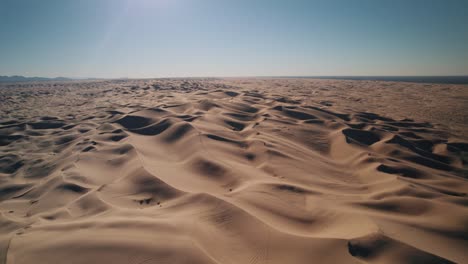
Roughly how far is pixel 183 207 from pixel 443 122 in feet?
23.5

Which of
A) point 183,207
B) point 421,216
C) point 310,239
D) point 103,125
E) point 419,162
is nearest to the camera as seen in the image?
point 310,239

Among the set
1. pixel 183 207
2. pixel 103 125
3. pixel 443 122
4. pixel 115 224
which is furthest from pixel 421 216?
pixel 103 125

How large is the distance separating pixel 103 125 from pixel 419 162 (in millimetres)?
6555

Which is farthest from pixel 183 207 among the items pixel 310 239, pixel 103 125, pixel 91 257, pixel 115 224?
pixel 103 125

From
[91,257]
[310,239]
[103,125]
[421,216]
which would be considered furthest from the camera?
[103,125]

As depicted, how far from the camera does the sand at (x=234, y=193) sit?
1.75 m

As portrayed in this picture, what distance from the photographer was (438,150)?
4250 mm

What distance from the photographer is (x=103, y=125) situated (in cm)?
577

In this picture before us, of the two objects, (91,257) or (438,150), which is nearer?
(91,257)

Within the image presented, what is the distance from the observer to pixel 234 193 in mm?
2592

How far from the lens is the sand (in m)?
1.75

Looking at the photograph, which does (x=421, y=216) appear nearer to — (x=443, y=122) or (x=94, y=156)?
(x=94, y=156)

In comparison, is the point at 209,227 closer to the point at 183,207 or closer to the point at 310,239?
the point at 183,207

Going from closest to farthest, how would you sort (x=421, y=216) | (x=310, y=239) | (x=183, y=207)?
(x=310, y=239) < (x=421, y=216) < (x=183, y=207)
